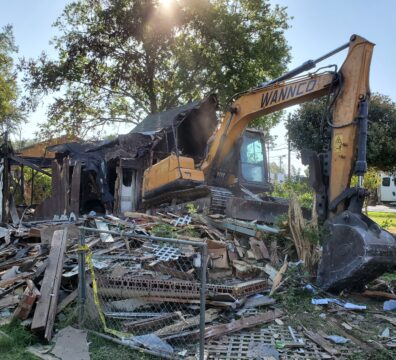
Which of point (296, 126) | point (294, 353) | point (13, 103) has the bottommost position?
point (294, 353)

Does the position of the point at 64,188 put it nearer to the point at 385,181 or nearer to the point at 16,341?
the point at 16,341

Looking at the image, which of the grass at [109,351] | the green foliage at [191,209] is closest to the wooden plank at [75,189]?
the green foliage at [191,209]

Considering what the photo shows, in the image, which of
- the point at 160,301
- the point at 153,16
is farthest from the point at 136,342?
the point at 153,16

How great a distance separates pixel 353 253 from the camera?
5.65m

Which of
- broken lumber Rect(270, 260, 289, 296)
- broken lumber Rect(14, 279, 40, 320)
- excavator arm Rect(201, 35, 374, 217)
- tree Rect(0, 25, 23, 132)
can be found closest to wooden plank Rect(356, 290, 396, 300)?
broken lumber Rect(270, 260, 289, 296)

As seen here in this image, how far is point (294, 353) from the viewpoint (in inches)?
174

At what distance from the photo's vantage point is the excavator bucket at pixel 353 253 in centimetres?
555

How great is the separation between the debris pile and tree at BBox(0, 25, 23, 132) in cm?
2270

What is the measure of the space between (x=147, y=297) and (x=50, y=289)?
3.98 feet

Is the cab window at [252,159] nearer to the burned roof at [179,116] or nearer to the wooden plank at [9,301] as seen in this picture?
the burned roof at [179,116]

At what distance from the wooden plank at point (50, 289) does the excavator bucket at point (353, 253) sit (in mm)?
3697

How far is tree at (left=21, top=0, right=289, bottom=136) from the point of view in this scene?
21.7m

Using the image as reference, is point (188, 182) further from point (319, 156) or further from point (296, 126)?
point (296, 126)

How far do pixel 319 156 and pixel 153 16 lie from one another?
1770 cm
